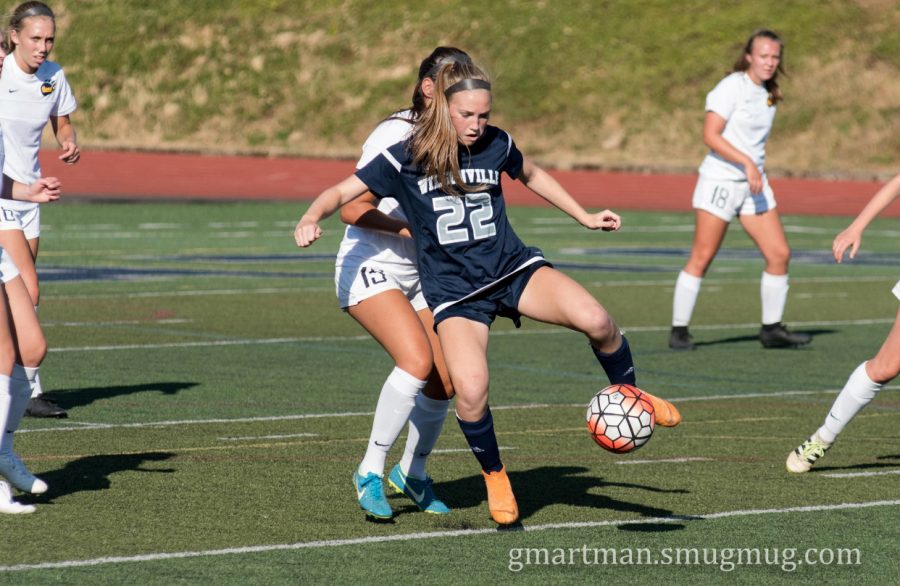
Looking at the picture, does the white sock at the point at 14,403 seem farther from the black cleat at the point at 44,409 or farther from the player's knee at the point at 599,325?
the black cleat at the point at 44,409

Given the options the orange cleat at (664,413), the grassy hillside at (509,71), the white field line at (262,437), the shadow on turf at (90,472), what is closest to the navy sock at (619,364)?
the orange cleat at (664,413)

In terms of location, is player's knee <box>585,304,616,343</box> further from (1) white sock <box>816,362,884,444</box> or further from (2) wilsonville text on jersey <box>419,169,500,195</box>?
(1) white sock <box>816,362,884,444</box>

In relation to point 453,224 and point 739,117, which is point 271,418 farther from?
point 739,117

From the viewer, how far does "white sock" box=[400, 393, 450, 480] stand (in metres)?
7.45

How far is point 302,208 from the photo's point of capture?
30.8 metres

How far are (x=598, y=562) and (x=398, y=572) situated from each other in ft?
2.60

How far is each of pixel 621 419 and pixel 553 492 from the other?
41.3 inches

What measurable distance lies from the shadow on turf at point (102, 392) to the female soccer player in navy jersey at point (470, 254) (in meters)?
4.03

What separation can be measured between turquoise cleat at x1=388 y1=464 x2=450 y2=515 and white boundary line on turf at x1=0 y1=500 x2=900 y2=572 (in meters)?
0.42

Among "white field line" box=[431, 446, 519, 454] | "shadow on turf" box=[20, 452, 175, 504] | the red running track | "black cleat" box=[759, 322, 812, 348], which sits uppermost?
"shadow on turf" box=[20, 452, 175, 504]

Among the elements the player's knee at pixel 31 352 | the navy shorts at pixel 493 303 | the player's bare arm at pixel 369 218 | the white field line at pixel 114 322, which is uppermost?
the player's bare arm at pixel 369 218

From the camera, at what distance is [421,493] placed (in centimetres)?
741

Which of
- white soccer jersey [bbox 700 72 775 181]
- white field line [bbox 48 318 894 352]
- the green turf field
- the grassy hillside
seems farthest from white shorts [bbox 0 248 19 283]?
the grassy hillside

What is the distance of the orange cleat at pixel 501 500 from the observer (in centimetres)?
693
